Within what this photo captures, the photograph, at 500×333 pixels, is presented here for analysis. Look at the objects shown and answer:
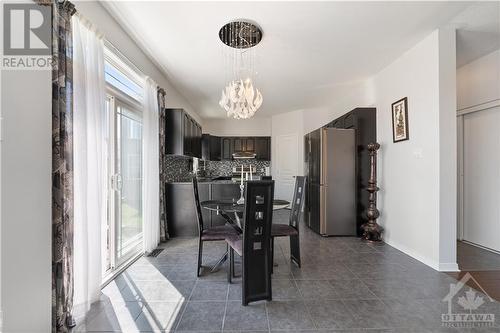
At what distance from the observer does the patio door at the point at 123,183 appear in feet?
8.18

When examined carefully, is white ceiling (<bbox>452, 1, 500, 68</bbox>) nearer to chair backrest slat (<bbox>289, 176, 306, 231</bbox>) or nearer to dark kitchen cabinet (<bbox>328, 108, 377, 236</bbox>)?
dark kitchen cabinet (<bbox>328, 108, 377, 236</bbox>)

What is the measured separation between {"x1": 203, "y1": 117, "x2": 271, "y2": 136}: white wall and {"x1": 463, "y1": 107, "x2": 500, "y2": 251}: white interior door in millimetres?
4671

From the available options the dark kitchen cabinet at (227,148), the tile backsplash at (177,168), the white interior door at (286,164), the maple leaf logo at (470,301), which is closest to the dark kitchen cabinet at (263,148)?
the white interior door at (286,164)

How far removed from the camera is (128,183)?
288 cm

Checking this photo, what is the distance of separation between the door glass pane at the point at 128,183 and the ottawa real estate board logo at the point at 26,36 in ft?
4.17

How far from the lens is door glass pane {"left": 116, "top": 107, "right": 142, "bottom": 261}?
267cm

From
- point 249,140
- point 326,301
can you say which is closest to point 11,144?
point 326,301

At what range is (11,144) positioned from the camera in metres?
1.20

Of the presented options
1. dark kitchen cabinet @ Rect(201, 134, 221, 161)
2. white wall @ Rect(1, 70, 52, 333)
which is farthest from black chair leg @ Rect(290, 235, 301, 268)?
dark kitchen cabinet @ Rect(201, 134, 221, 161)

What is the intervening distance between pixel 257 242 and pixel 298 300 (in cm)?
64

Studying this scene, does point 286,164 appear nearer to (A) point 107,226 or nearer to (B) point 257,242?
(B) point 257,242

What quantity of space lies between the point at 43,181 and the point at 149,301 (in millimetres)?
1291

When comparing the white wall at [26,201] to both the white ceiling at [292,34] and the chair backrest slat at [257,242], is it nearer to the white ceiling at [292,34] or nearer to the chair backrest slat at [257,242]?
the chair backrest slat at [257,242]

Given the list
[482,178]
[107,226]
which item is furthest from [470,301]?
[107,226]
